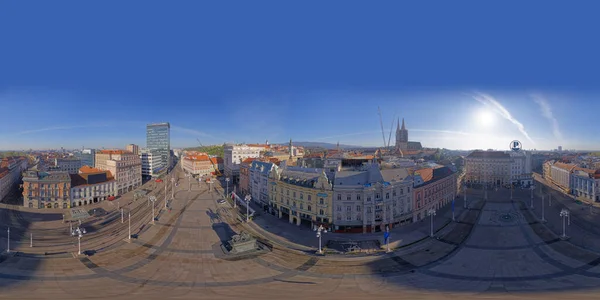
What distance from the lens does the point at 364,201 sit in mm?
46594

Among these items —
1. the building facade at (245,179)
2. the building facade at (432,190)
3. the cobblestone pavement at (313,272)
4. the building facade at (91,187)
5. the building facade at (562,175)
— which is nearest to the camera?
the cobblestone pavement at (313,272)

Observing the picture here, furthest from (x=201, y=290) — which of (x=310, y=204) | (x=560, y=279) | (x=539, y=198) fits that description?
(x=539, y=198)

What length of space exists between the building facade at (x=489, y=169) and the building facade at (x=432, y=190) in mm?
44593

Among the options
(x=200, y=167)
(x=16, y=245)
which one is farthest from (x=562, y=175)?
(x=16, y=245)

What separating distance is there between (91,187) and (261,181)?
39.9 meters

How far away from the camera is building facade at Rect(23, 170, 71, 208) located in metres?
64.0

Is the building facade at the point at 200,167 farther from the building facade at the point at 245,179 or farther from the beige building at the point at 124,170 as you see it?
the building facade at the point at 245,179

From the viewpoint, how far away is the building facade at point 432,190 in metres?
53.3

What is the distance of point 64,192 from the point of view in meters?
66.0

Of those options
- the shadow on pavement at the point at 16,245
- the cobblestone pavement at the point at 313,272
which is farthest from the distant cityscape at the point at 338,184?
the cobblestone pavement at the point at 313,272

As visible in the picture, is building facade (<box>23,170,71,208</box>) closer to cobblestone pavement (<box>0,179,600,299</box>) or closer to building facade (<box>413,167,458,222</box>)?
cobblestone pavement (<box>0,179,600,299</box>)

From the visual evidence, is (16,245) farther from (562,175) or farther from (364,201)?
(562,175)

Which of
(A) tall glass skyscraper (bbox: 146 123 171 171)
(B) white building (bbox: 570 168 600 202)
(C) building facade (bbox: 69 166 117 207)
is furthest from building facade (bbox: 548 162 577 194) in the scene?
(A) tall glass skyscraper (bbox: 146 123 171 171)

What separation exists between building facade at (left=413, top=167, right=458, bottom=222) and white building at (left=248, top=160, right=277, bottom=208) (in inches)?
1046
